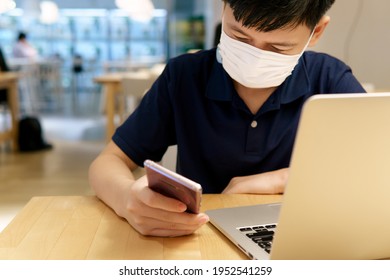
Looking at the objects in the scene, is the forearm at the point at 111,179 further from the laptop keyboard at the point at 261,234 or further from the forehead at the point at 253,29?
the forehead at the point at 253,29

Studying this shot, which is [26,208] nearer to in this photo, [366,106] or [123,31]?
[366,106]

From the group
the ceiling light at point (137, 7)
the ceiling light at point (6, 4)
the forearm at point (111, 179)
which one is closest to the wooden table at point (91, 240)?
the forearm at point (111, 179)

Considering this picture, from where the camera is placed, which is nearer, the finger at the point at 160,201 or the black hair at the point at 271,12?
the finger at the point at 160,201

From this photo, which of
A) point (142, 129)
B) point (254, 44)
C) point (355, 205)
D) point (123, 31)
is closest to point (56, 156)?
point (142, 129)

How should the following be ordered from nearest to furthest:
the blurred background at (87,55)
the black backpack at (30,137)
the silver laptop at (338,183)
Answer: the silver laptop at (338,183) → the blurred background at (87,55) → the black backpack at (30,137)

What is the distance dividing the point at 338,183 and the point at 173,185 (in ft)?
0.76

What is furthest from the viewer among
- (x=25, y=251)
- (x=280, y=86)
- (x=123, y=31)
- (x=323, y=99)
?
(x=123, y=31)

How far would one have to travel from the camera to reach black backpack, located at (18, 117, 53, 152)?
15.7ft

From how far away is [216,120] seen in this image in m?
1.12

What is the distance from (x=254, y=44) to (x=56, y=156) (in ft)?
12.7

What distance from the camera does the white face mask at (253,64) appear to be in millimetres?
930

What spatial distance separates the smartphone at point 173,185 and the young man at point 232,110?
0.22 metres

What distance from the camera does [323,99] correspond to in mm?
451

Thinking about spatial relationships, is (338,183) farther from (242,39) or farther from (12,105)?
(12,105)
